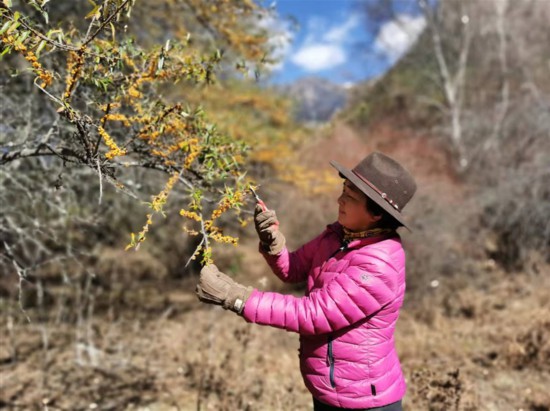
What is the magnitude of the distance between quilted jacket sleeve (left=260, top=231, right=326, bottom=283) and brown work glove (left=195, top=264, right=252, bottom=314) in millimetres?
441

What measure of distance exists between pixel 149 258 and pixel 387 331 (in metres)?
10.3

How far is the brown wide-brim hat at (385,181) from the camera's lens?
196 cm

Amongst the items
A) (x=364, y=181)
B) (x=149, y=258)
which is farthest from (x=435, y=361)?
(x=149, y=258)

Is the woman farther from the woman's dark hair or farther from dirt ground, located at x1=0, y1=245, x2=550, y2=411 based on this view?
dirt ground, located at x1=0, y1=245, x2=550, y2=411

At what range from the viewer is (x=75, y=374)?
5.23 metres

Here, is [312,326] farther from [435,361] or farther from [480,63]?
[480,63]

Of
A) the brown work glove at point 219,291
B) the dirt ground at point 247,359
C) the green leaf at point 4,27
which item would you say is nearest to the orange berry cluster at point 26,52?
the green leaf at point 4,27

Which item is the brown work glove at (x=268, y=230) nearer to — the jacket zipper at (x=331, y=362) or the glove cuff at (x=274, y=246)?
the glove cuff at (x=274, y=246)

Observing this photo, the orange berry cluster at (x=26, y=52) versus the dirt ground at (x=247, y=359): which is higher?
the orange berry cluster at (x=26, y=52)

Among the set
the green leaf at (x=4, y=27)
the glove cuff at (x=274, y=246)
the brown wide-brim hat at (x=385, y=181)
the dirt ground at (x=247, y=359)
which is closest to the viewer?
the green leaf at (x=4, y=27)

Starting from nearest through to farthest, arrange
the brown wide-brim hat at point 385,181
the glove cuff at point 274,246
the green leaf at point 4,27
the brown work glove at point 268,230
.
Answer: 1. the green leaf at point 4,27
2. the brown wide-brim hat at point 385,181
3. the brown work glove at point 268,230
4. the glove cuff at point 274,246

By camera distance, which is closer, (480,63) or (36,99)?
(36,99)

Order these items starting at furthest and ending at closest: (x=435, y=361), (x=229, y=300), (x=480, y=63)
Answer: (x=480, y=63), (x=435, y=361), (x=229, y=300)

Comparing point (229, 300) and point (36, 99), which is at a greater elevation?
point (36, 99)
